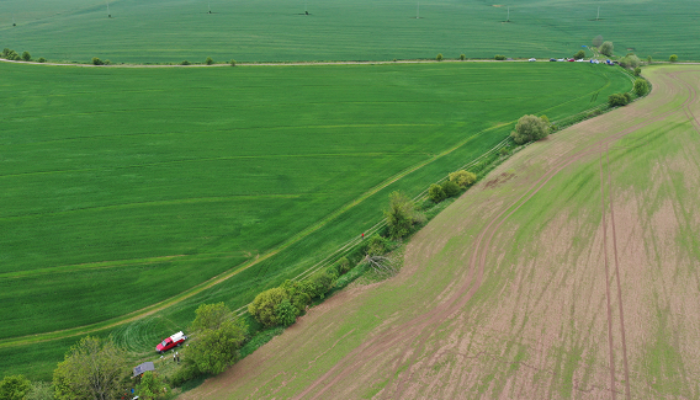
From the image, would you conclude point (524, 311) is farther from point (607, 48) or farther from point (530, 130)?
point (607, 48)

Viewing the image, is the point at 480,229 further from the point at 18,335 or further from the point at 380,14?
the point at 380,14

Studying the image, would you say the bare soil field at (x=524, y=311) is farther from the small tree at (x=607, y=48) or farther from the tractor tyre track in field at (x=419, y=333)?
the small tree at (x=607, y=48)

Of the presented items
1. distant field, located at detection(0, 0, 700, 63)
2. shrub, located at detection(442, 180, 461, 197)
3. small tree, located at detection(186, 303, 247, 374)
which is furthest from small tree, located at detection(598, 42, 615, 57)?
small tree, located at detection(186, 303, 247, 374)

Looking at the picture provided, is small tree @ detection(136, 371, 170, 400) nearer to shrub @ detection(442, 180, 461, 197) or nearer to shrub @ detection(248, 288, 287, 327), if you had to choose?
shrub @ detection(248, 288, 287, 327)

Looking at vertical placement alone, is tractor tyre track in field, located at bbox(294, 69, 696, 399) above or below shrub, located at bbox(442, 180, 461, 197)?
below

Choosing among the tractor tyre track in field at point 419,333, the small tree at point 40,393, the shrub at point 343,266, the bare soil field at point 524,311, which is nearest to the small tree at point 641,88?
the bare soil field at point 524,311

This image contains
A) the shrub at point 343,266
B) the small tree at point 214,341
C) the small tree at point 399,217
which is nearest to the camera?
the small tree at point 214,341

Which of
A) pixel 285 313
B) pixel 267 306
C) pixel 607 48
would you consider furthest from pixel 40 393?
pixel 607 48
